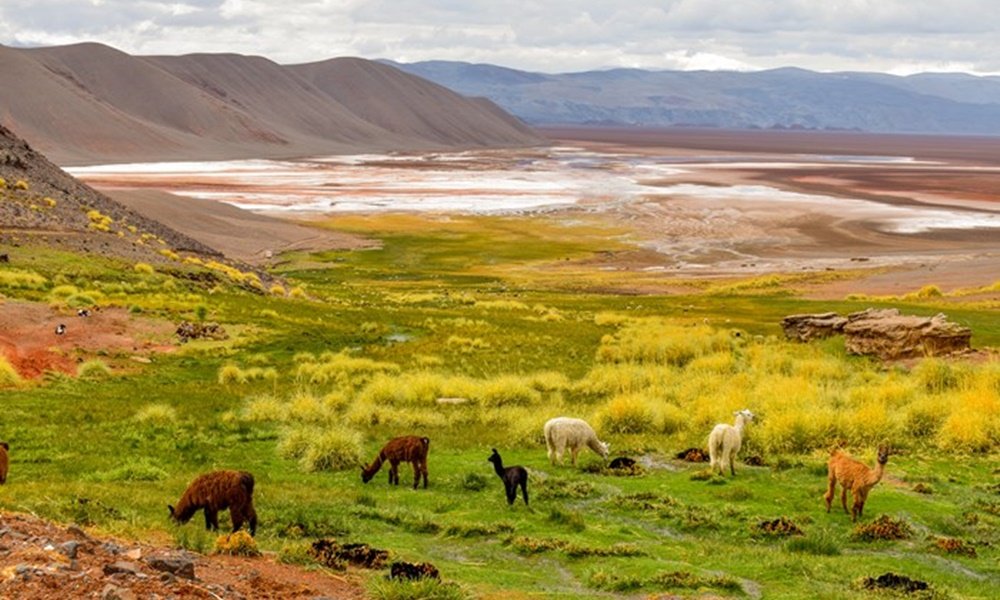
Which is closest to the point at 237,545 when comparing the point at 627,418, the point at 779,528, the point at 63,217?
the point at 779,528

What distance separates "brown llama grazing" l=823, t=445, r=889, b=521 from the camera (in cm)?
1346

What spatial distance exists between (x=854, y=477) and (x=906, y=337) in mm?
18686

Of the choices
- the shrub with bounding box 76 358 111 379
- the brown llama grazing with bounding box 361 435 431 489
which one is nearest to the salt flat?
the shrub with bounding box 76 358 111 379

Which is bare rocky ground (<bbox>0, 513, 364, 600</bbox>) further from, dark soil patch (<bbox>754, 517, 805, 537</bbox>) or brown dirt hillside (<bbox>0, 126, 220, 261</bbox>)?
brown dirt hillside (<bbox>0, 126, 220, 261</bbox>)

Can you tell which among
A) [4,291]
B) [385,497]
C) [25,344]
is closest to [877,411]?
[385,497]

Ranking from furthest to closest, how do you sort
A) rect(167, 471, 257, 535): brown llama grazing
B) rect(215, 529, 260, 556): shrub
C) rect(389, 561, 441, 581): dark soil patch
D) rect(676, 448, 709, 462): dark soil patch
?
rect(676, 448, 709, 462): dark soil patch
rect(167, 471, 257, 535): brown llama grazing
rect(215, 529, 260, 556): shrub
rect(389, 561, 441, 581): dark soil patch

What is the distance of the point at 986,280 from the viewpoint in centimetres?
6206

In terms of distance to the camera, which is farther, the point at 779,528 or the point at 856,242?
the point at 856,242

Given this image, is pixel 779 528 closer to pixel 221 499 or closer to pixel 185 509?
pixel 221 499

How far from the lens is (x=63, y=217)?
2154 inches

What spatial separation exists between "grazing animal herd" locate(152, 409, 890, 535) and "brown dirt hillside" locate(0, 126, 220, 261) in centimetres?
3529

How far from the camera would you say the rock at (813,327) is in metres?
34.8

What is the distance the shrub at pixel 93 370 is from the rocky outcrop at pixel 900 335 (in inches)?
849

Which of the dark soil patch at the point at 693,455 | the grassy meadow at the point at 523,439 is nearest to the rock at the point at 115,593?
the grassy meadow at the point at 523,439
